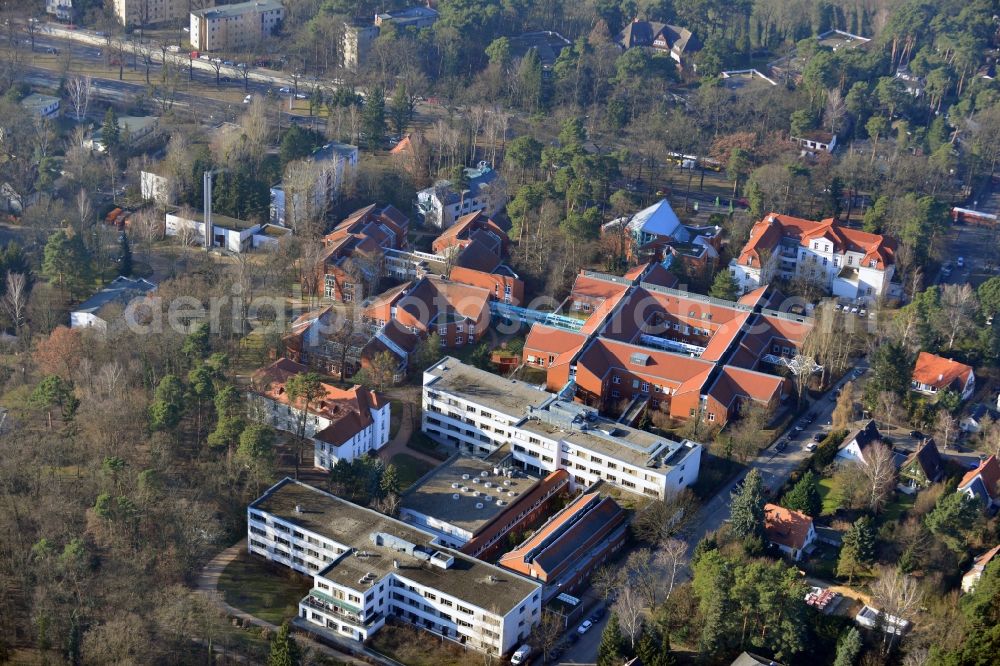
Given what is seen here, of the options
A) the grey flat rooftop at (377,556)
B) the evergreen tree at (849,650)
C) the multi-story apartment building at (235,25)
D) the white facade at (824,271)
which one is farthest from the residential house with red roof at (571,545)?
the multi-story apartment building at (235,25)

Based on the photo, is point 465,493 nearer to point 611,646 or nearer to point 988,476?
point 611,646

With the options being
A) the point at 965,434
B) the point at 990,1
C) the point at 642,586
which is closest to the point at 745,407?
the point at 965,434

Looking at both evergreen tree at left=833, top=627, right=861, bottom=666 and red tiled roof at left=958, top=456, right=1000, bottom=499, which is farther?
red tiled roof at left=958, top=456, right=1000, bottom=499

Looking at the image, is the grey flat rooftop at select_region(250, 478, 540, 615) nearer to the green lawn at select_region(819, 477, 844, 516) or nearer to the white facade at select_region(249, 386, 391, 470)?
the white facade at select_region(249, 386, 391, 470)

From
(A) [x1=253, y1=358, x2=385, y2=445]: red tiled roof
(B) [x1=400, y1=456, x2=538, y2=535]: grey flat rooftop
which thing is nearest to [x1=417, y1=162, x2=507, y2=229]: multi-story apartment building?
(A) [x1=253, y1=358, x2=385, y2=445]: red tiled roof

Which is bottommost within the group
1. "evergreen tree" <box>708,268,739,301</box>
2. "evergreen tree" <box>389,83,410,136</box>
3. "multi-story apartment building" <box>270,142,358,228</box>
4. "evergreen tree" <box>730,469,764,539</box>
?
"evergreen tree" <box>730,469,764,539</box>

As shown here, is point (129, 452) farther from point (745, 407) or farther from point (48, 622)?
point (745, 407)
